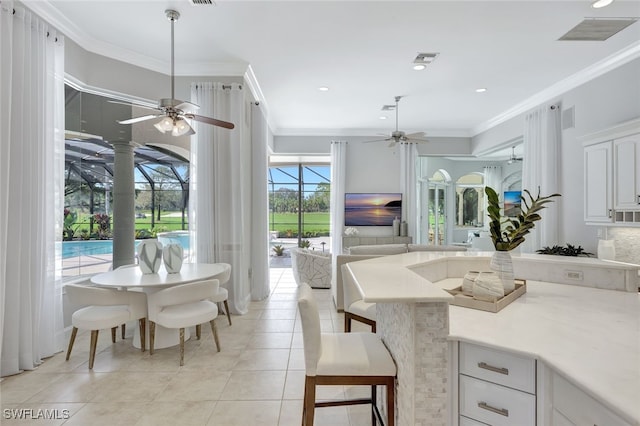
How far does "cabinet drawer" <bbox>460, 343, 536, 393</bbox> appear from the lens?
1.20 meters

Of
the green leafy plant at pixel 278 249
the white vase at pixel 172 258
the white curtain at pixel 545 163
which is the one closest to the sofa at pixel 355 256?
the white curtain at pixel 545 163

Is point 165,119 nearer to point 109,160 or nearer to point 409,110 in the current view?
point 109,160

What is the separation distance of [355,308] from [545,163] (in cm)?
400

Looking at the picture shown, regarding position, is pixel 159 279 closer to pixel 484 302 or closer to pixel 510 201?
pixel 484 302

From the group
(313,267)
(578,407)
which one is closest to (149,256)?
(313,267)

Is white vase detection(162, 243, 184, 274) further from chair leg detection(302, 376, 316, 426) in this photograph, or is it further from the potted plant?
the potted plant

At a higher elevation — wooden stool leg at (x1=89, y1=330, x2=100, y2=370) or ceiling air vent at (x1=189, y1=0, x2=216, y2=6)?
ceiling air vent at (x1=189, y1=0, x2=216, y2=6)

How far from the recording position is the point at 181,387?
8.30ft

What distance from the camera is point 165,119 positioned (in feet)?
9.84

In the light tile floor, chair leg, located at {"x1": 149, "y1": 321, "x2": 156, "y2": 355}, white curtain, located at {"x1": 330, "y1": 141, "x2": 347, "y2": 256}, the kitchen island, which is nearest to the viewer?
the kitchen island

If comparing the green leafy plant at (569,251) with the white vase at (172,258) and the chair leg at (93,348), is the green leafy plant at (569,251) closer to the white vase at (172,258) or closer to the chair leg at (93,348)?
the white vase at (172,258)

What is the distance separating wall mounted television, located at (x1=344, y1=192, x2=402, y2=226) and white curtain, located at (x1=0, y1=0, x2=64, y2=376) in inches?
205

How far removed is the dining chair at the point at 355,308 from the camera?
8.04 ft

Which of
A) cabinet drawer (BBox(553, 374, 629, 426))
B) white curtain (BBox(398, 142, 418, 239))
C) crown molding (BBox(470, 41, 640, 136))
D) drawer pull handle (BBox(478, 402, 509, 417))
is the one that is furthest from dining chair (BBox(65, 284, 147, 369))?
crown molding (BBox(470, 41, 640, 136))
